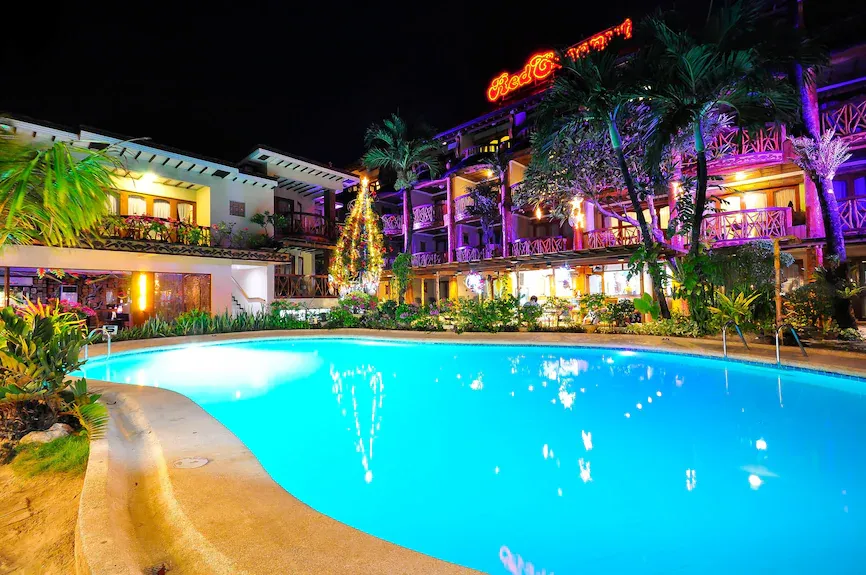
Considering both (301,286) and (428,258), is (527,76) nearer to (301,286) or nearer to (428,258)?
(428,258)

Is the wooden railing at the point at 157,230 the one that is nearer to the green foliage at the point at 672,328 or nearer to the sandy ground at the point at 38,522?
the sandy ground at the point at 38,522

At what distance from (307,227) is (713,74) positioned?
17.6 meters

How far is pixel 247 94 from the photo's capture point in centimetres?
2719

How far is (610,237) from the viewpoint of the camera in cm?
1894

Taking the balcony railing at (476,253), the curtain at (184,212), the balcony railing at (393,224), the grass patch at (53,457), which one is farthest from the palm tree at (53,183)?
the balcony railing at (393,224)

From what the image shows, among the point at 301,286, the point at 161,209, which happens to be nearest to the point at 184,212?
the point at 161,209

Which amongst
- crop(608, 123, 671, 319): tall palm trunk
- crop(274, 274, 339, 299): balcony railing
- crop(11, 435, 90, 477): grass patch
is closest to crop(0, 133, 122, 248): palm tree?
crop(11, 435, 90, 477): grass patch

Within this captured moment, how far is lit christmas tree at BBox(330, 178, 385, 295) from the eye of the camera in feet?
65.6

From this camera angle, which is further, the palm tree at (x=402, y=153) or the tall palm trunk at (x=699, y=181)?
the palm tree at (x=402, y=153)

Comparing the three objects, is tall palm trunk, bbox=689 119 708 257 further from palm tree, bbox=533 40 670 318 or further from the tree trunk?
the tree trunk

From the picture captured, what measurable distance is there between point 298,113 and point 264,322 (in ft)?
67.9

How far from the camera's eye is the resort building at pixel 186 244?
14.9m

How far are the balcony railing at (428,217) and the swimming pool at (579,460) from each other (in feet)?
63.2

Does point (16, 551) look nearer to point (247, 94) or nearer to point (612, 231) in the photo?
point (612, 231)
